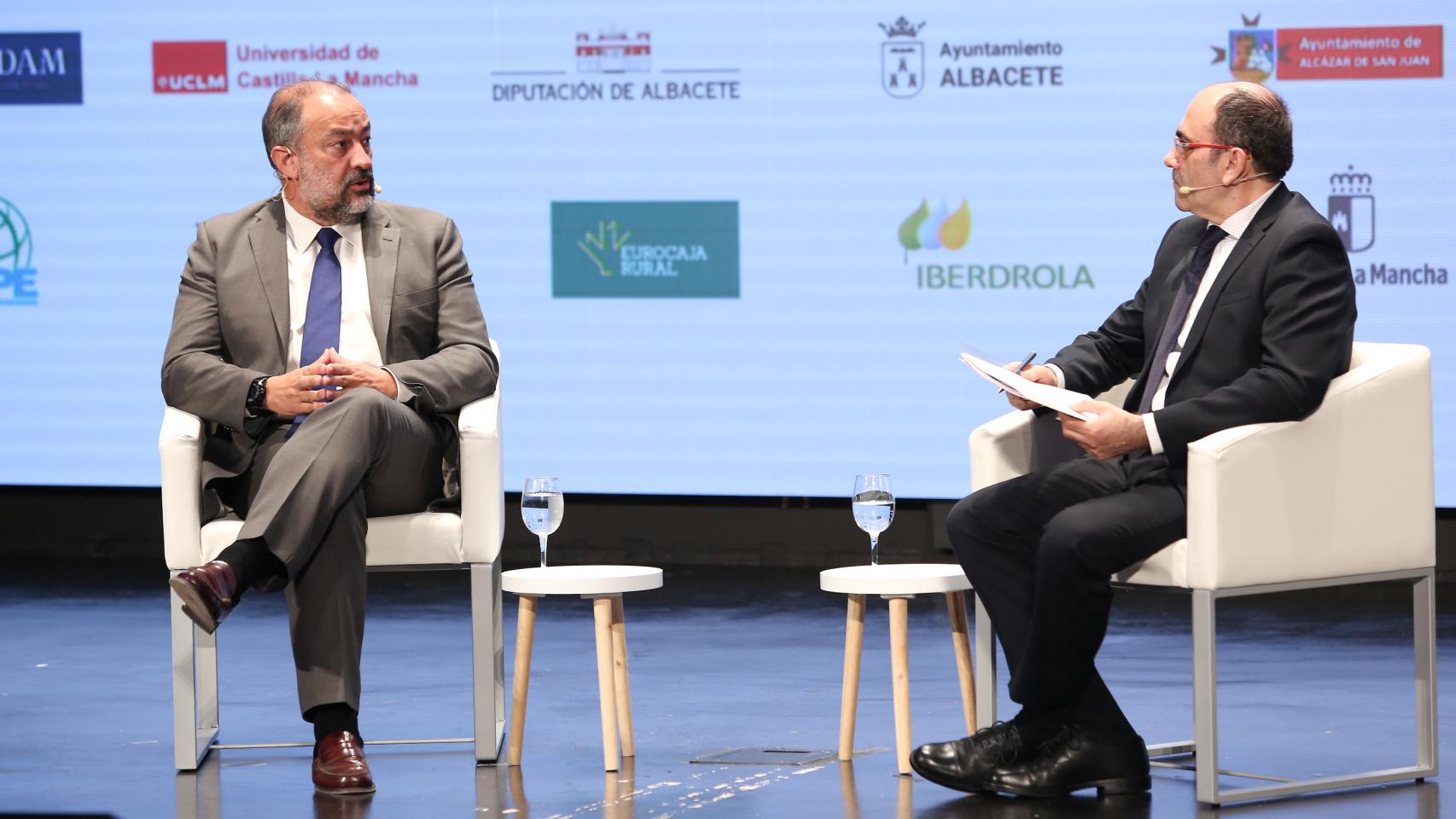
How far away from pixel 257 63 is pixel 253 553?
11.2ft

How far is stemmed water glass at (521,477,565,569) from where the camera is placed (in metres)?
3.69

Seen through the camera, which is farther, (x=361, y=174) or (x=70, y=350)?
(x=70, y=350)

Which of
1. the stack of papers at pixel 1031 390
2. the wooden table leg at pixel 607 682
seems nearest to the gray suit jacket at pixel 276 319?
the wooden table leg at pixel 607 682

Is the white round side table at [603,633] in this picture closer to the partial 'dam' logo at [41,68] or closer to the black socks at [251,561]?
the black socks at [251,561]

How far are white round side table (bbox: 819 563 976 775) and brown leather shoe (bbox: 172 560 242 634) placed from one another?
1.07 metres

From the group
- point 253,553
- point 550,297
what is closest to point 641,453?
point 550,297

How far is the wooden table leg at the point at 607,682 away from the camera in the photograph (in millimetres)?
3594

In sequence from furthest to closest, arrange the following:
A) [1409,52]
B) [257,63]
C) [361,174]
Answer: [257,63] < [1409,52] < [361,174]

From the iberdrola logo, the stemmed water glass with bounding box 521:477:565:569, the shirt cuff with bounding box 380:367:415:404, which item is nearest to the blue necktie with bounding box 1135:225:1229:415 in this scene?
the stemmed water glass with bounding box 521:477:565:569

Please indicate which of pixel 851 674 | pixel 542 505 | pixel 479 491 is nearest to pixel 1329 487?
pixel 851 674

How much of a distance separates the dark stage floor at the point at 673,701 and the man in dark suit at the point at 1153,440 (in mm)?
89

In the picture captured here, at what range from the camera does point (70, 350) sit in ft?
21.9

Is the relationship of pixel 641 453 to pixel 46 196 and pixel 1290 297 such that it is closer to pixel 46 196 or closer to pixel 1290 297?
pixel 46 196

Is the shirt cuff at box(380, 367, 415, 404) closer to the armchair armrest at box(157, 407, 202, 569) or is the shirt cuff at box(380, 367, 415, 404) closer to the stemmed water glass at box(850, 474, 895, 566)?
the armchair armrest at box(157, 407, 202, 569)
